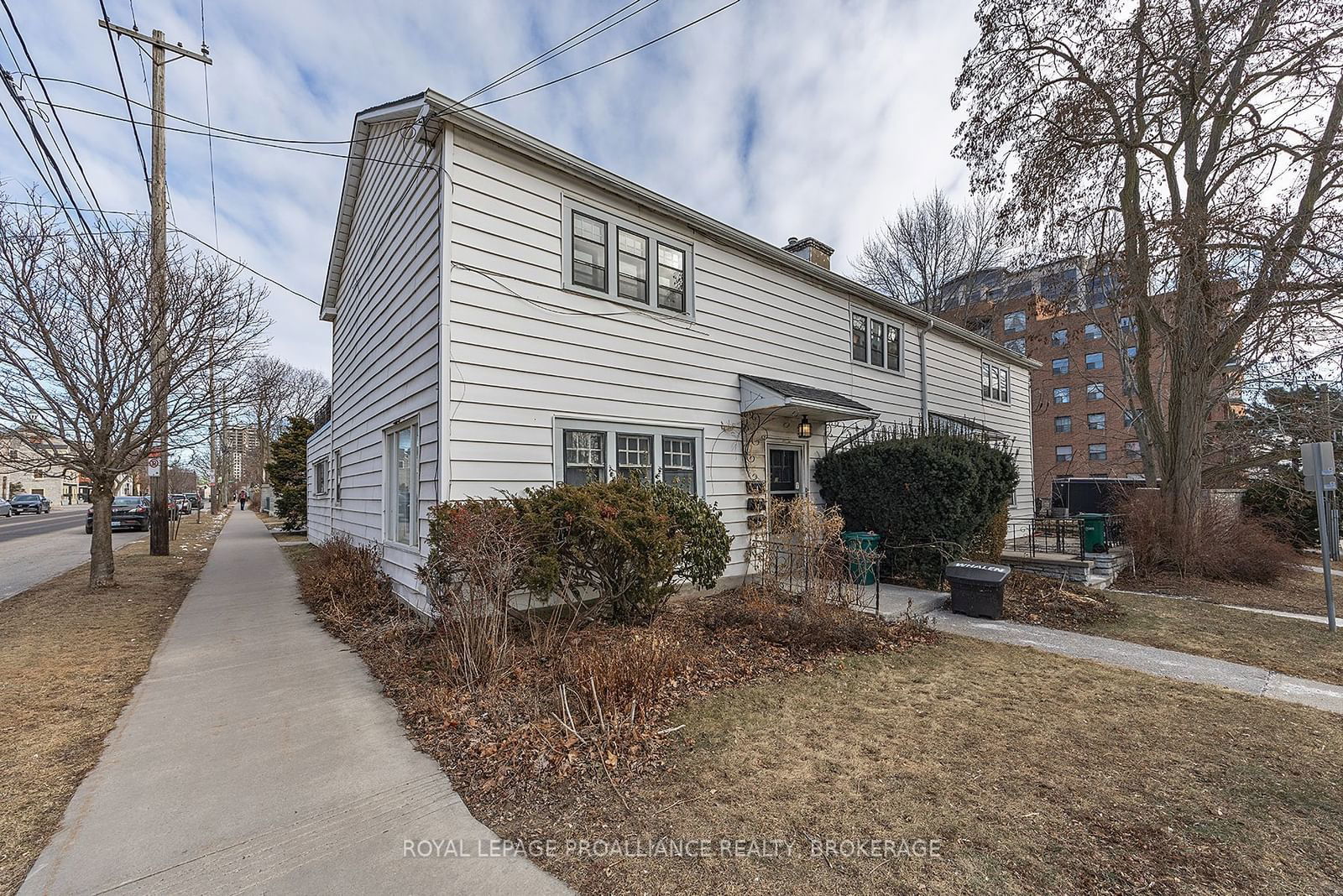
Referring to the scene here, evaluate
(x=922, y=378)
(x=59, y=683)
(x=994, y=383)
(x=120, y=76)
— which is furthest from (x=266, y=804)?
(x=994, y=383)

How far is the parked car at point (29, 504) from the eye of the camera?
34562 mm

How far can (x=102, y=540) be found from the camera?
881 centimetres

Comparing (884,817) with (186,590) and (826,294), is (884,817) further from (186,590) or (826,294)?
(186,590)

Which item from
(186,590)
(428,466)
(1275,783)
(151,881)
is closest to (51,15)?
(428,466)

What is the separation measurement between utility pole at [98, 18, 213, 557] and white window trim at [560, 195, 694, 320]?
210 inches

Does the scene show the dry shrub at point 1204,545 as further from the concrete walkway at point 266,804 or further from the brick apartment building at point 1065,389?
the brick apartment building at point 1065,389

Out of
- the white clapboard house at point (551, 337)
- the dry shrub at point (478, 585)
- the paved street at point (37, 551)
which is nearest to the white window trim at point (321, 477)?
the white clapboard house at point (551, 337)

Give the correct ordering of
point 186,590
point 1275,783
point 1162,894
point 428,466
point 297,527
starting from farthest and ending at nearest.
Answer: point 297,527 → point 186,590 → point 428,466 → point 1275,783 → point 1162,894

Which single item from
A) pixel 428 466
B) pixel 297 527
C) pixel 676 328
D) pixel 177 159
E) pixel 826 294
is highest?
pixel 177 159

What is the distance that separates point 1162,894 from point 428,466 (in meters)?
6.22

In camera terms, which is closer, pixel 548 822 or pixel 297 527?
pixel 548 822

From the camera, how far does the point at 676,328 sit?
7.91 m

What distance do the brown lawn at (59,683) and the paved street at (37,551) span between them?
1.29 meters

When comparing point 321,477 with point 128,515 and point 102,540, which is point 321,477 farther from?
point 128,515
